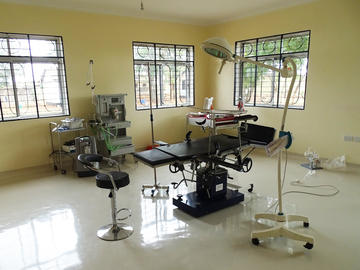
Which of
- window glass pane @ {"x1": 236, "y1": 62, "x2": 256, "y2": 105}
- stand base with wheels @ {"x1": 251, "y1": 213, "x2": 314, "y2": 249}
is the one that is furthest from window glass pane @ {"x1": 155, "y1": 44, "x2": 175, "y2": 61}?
stand base with wheels @ {"x1": 251, "y1": 213, "x2": 314, "y2": 249}

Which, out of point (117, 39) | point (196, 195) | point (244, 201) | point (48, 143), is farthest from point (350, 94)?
point (48, 143)

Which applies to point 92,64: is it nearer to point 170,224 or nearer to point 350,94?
point 170,224

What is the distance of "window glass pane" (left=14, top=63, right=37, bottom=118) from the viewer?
449cm

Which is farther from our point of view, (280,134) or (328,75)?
(328,75)

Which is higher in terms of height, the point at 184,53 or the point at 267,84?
the point at 184,53

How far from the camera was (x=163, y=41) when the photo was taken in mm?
5867

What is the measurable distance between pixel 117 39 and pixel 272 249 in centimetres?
452

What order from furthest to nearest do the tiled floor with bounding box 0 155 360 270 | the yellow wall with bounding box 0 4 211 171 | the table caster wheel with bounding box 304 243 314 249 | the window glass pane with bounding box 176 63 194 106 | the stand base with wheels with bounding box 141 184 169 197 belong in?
the window glass pane with bounding box 176 63 194 106 < the yellow wall with bounding box 0 4 211 171 < the stand base with wheels with bounding box 141 184 169 197 < the table caster wheel with bounding box 304 243 314 249 < the tiled floor with bounding box 0 155 360 270

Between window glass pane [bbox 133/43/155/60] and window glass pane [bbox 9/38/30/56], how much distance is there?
6.47 feet

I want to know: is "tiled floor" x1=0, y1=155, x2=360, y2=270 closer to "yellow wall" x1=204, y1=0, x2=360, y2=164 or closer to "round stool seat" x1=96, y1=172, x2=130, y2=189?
"round stool seat" x1=96, y1=172, x2=130, y2=189

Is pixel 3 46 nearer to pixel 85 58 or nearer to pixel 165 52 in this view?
pixel 85 58

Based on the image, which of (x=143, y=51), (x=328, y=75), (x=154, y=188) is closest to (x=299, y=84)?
(x=328, y=75)

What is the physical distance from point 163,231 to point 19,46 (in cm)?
381

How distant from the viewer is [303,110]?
5.02 meters
